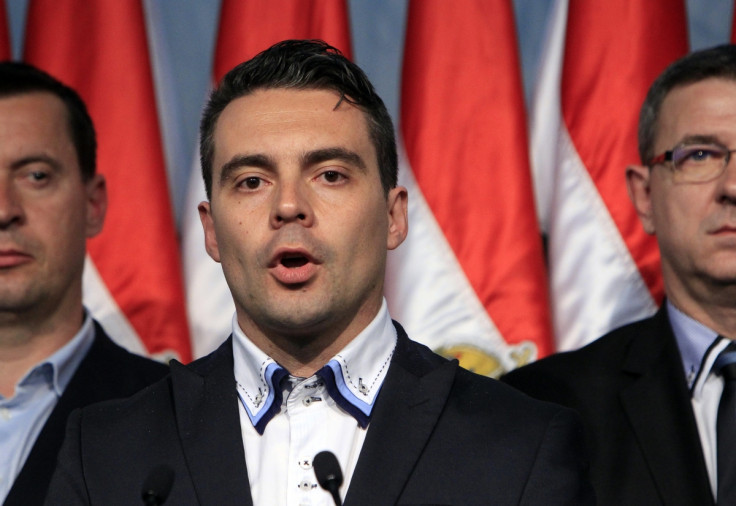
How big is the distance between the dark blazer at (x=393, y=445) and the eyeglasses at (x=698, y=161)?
894 mm

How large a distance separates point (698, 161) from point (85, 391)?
1653mm

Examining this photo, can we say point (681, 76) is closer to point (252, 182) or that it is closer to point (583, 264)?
point (583, 264)

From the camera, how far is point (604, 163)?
3230 millimetres

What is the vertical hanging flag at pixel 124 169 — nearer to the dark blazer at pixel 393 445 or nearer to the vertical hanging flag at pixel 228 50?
the vertical hanging flag at pixel 228 50

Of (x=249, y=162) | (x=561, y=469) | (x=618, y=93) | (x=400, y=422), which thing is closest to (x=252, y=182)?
(x=249, y=162)

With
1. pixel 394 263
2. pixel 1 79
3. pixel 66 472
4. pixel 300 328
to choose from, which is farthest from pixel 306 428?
pixel 1 79

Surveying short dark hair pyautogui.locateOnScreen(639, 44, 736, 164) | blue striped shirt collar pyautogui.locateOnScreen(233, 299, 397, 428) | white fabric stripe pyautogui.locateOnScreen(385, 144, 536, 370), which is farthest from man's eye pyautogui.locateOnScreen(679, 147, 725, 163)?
blue striped shirt collar pyautogui.locateOnScreen(233, 299, 397, 428)

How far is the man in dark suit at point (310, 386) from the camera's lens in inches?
74.3

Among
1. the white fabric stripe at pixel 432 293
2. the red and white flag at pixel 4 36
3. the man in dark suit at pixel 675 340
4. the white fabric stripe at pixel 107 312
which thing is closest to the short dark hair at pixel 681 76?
the man in dark suit at pixel 675 340

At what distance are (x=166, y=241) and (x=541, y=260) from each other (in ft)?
3.79

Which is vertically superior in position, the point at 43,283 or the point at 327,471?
the point at 43,283

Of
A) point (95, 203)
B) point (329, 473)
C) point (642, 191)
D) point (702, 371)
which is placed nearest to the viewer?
point (329, 473)

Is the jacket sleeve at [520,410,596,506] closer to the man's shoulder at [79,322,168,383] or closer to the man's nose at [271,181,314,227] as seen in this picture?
the man's nose at [271,181,314,227]

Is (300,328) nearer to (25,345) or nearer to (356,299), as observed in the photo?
(356,299)
